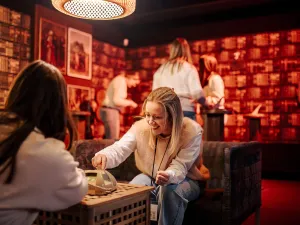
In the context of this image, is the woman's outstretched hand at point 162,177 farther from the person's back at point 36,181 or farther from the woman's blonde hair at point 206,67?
the woman's blonde hair at point 206,67

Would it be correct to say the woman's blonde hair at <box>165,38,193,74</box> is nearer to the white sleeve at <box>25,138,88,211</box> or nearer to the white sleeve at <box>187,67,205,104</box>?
the white sleeve at <box>187,67,205,104</box>

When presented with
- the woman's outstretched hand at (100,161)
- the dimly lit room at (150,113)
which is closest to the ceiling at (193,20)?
the dimly lit room at (150,113)

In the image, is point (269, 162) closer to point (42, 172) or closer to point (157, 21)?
Answer: point (157, 21)

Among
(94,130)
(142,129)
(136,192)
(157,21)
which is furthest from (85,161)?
(157,21)

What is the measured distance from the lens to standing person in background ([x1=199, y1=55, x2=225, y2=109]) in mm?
4512

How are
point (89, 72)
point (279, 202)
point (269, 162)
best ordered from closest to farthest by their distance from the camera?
point (279, 202) → point (269, 162) → point (89, 72)

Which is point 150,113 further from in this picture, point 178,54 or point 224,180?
point 178,54

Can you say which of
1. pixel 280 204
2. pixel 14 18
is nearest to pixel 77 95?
pixel 14 18

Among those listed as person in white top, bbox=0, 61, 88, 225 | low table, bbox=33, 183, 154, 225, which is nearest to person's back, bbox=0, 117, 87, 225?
person in white top, bbox=0, 61, 88, 225

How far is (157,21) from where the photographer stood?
7766mm

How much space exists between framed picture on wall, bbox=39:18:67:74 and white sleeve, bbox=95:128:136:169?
3.95 meters

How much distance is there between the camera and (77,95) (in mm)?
6617

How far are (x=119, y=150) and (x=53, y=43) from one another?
4.32 m

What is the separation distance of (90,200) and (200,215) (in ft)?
3.32
